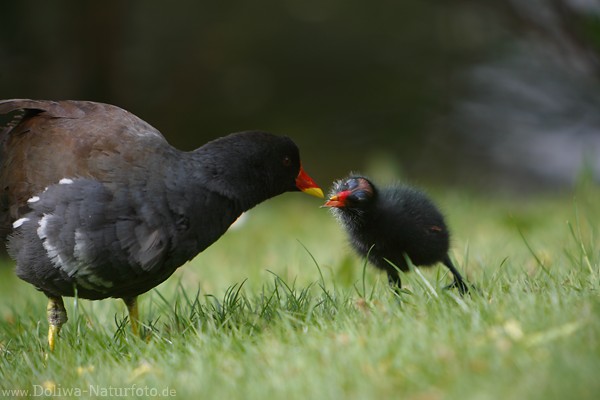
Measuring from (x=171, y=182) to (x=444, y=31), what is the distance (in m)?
7.91

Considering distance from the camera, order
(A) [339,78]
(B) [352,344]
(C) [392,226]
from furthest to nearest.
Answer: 1. (A) [339,78]
2. (C) [392,226]
3. (B) [352,344]

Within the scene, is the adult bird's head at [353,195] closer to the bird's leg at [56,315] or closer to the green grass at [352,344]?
the green grass at [352,344]

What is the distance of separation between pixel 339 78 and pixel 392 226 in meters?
6.96

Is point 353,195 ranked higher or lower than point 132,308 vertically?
higher

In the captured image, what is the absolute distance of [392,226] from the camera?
11.4 ft

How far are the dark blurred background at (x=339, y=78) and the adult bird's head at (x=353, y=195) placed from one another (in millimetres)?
3784

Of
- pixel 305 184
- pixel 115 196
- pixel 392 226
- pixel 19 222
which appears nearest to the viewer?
pixel 115 196

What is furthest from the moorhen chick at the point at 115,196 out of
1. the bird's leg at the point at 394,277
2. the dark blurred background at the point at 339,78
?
the dark blurred background at the point at 339,78

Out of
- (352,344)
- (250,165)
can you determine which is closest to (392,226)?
(250,165)

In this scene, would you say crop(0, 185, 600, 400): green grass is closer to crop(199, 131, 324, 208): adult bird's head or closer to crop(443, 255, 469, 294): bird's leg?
crop(443, 255, 469, 294): bird's leg

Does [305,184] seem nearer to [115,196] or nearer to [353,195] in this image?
[353,195]

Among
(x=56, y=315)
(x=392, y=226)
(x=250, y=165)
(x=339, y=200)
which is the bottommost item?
(x=56, y=315)

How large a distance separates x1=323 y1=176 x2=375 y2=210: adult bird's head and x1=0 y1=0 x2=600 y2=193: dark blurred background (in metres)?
3.78

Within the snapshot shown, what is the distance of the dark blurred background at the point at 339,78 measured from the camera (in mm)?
8109
